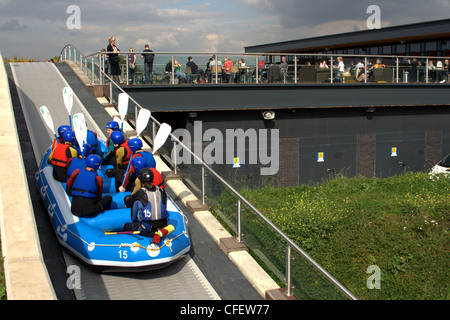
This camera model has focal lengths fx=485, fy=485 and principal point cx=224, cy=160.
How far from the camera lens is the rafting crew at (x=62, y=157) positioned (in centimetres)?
889

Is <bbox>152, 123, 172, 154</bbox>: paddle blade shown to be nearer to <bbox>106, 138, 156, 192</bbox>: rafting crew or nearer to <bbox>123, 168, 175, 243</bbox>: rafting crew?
<bbox>106, 138, 156, 192</bbox>: rafting crew

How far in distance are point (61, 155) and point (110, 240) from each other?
99.7 inches

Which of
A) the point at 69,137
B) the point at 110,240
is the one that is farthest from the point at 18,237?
the point at 69,137

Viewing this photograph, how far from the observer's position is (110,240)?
7238 mm

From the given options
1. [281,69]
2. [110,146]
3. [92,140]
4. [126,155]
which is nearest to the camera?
[126,155]

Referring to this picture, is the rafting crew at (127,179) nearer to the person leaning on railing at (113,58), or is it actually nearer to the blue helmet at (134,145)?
the blue helmet at (134,145)

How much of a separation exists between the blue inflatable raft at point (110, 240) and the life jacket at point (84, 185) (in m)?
0.39

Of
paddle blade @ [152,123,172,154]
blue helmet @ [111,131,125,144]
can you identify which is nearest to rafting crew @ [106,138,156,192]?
blue helmet @ [111,131,125,144]

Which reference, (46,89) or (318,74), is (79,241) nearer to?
(46,89)

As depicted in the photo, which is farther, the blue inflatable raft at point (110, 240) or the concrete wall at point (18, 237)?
the blue inflatable raft at point (110, 240)

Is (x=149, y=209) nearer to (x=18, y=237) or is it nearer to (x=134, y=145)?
A: (x=18, y=237)

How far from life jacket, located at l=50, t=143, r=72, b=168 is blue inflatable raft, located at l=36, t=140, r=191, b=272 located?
0.46 m

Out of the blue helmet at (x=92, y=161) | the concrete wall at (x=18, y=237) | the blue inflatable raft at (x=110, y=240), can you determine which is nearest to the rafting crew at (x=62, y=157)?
the blue inflatable raft at (x=110, y=240)

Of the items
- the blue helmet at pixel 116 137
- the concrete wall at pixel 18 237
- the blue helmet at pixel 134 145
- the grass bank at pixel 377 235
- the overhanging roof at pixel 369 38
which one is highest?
the overhanging roof at pixel 369 38
